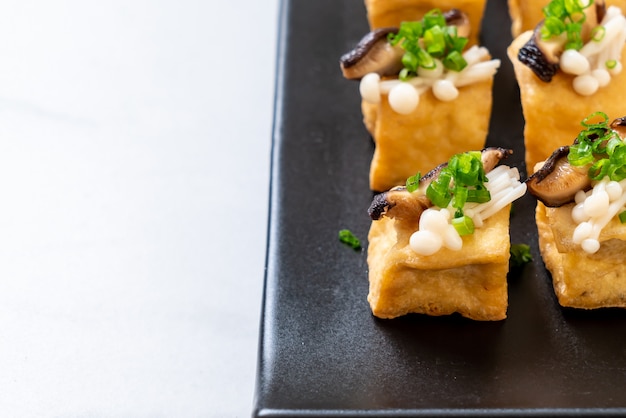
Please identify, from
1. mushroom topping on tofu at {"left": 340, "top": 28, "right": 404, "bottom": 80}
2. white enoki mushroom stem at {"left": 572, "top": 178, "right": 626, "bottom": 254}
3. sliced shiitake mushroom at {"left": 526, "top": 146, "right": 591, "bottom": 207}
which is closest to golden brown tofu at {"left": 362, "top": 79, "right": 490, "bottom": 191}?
mushroom topping on tofu at {"left": 340, "top": 28, "right": 404, "bottom": 80}

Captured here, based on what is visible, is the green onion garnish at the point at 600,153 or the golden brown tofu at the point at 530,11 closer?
the green onion garnish at the point at 600,153

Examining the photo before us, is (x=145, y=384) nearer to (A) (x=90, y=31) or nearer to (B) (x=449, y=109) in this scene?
(B) (x=449, y=109)

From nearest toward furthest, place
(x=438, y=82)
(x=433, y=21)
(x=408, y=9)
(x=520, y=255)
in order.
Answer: (x=520, y=255) < (x=438, y=82) < (x=433, y=21) < (x=408, y=9)

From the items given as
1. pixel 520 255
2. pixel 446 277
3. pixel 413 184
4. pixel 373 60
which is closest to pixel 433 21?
pixel 373 60

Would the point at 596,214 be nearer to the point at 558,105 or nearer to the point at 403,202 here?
the point at 403,202

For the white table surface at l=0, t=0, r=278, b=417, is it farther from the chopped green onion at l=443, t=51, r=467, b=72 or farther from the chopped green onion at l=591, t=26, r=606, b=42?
the chopped green onion at l=591, t=26, r=606, b=42

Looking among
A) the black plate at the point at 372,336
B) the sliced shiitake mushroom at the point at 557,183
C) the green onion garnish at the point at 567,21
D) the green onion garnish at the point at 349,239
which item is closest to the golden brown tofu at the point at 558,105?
the green onion garnish at the point at 567,21

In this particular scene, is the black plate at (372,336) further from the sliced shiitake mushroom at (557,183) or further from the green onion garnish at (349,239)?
the sliced shiitake mushroom at (557,183)
